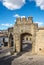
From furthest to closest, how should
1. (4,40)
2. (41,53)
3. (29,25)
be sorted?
(4,40), (29,25), (41,53)

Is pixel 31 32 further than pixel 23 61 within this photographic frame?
Yes

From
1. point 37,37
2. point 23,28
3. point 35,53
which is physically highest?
point 23,28

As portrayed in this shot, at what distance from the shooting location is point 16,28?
64.4 feet

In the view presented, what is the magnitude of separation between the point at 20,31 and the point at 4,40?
43.8ft

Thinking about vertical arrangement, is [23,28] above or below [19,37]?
above

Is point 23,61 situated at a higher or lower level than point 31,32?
lower

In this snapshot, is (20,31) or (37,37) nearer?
(37,37)

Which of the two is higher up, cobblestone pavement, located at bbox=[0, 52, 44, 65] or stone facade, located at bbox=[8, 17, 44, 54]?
stone facade, located at bbox=[8, 17, 44, 54]

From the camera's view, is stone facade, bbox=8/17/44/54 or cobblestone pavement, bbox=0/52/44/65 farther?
stone facade, bbox=8/17/44/54

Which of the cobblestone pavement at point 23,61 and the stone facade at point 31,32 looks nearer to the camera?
the cobblestone pavement at point 23,61

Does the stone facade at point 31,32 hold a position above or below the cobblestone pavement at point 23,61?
above

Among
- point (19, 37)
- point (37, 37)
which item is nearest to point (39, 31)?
point (37, 37)

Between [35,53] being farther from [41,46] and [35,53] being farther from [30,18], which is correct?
[30,18]

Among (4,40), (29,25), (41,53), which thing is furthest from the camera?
(4,40)
